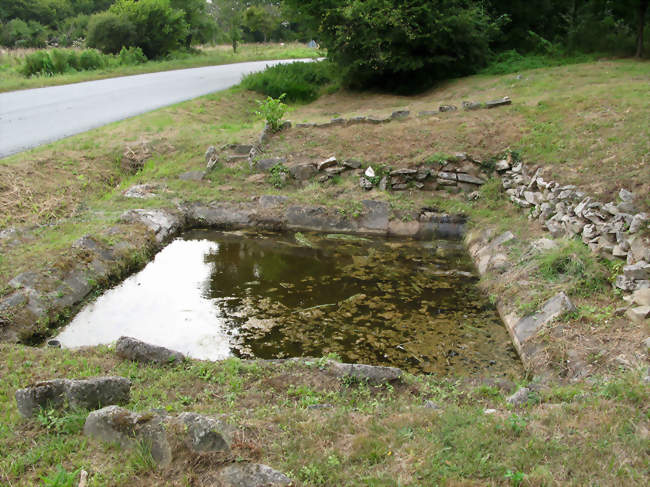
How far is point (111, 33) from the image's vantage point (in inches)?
1099

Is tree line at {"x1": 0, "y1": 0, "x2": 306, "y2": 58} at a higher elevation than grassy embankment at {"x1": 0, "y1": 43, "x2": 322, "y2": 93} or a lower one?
higher

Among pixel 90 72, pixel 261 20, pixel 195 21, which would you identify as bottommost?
pixel 90 72

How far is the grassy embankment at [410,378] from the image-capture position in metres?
3.67

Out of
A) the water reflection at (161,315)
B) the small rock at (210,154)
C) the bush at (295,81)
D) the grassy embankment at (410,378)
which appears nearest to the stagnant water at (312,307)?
the water reflection at (161,315)

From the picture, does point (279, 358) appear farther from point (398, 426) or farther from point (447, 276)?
point (447, 276)

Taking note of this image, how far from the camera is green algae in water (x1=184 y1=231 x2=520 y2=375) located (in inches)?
249

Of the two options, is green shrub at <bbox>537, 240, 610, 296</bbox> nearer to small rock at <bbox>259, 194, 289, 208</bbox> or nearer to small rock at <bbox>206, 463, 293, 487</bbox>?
small rock at <bbox>206, 463, 293, 487</bbox>

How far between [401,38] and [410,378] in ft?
43.3

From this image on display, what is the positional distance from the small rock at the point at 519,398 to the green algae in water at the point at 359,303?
1.18m

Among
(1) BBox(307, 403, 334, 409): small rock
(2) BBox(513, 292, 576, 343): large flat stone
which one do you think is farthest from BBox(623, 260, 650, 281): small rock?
(1) BBox(307, 403, 334, 409): small rock

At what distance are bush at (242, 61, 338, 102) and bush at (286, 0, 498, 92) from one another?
134cm

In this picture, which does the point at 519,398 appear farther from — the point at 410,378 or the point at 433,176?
the point at 433,176

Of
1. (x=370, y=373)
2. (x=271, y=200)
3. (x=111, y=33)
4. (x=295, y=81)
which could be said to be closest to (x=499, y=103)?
(x=271, y=200)

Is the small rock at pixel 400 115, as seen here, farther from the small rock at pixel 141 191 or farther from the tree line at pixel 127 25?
the tree line at pixel 127 25
